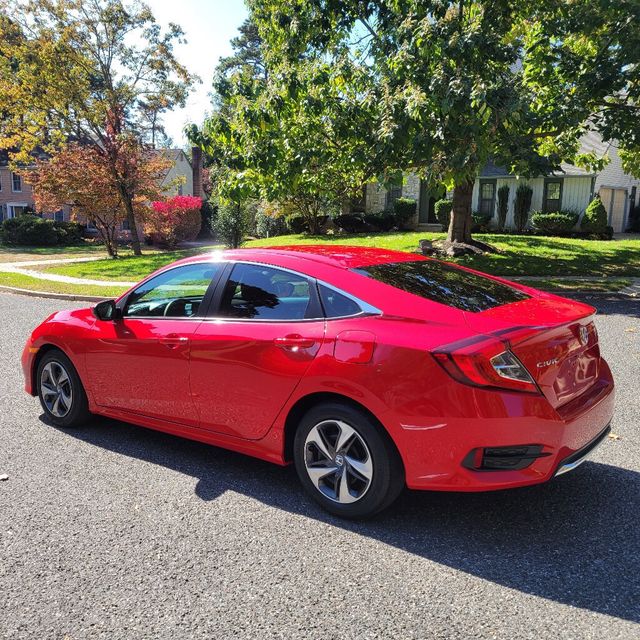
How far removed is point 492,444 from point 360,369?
0.77 meters

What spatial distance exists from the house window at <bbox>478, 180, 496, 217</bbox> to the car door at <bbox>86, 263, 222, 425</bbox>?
25.6 m

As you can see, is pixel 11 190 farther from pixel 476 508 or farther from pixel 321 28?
pixel 476 508

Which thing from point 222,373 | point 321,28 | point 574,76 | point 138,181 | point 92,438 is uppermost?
point 321,28

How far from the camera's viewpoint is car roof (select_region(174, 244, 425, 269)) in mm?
3791

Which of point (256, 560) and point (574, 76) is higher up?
point (574, 76)

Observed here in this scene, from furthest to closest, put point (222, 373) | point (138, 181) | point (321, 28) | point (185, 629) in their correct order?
point (138, 181) → point (321, 28) → point (222, 373) → point (185, 629)

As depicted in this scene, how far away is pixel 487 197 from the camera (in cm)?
2839

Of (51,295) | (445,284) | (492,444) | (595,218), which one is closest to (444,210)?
(595,218)

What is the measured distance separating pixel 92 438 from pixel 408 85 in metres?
8.31

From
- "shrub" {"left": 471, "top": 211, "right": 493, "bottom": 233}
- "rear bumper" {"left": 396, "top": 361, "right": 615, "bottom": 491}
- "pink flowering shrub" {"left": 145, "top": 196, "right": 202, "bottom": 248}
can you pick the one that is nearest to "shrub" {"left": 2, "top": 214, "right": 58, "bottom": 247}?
"pink flowering shrub" {"left": 145, "top": 196, "right": 202, "bottom": 248}

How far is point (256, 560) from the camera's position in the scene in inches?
117

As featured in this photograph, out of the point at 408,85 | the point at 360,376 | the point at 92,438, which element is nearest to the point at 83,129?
the point at 408,85

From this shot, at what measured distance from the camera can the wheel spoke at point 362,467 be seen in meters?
3.19

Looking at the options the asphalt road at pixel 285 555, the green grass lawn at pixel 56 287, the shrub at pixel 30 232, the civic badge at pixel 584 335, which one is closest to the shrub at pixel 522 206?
the green grass lawn at pixel 56 287
